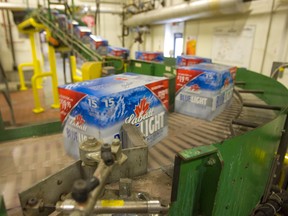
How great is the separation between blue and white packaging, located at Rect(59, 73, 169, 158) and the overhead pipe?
2295 mm

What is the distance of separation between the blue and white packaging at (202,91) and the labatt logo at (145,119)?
1.50 ft

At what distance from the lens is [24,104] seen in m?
3.82

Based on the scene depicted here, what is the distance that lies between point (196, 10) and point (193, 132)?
259cm

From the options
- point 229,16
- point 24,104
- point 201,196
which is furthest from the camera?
point 24,104

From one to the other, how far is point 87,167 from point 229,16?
3.44 m

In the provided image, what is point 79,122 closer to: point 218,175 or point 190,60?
point 218,175

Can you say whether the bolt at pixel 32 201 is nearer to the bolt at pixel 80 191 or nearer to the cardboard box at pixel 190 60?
the bolt at pixel 80 191

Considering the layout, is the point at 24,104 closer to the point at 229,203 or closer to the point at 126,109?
the point at 126,109

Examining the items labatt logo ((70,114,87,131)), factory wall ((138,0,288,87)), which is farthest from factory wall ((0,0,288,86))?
labatt logo ((70,114,87,131))

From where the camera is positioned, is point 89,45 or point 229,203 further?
point 89,45

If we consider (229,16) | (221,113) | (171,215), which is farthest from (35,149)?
(229,16)

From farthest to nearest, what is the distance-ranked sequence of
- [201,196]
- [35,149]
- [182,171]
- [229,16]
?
1. [229,16]
2. [35,149]
3. [201,196]
4. [182,171]

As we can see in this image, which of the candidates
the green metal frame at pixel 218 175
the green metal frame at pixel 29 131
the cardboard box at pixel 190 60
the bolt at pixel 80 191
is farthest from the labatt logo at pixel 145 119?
the cardboard box at pixel 190 60

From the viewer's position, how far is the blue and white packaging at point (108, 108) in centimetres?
81
